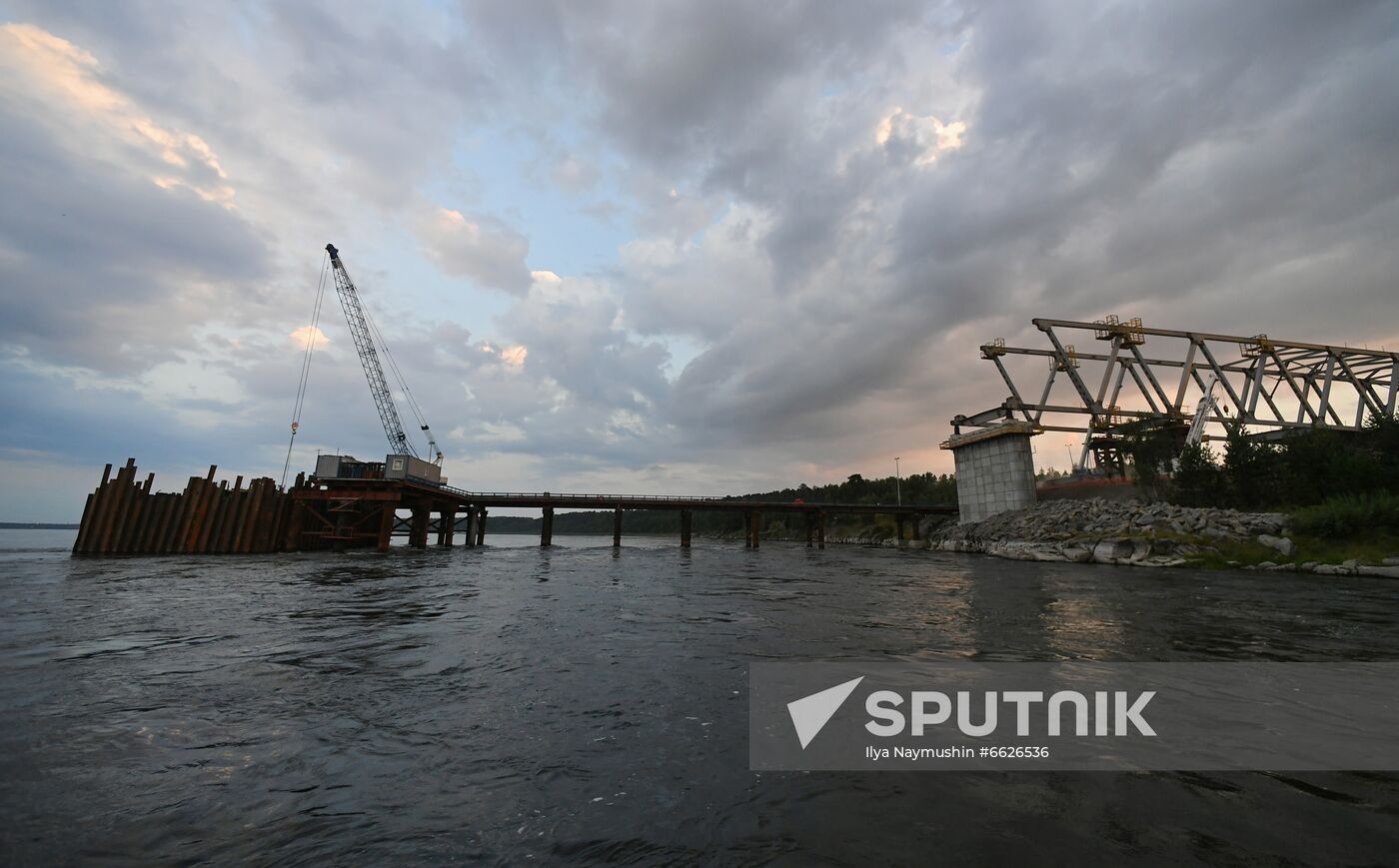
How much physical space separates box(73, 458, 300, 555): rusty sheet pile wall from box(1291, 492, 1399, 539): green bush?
234 ft

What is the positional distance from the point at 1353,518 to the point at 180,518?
244 feet

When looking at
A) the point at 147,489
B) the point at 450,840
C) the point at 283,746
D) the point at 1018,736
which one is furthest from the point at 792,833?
the point at 147,489

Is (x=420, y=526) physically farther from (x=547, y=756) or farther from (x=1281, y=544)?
(x=1281, y=544)

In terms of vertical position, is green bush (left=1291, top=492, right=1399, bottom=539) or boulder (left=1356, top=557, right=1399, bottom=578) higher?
green bush (left=1291, top=492, right=1399, bottom=539)

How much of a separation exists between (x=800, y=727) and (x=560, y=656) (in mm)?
5412

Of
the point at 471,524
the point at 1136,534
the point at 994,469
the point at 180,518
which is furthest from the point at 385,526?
the point at 994,469

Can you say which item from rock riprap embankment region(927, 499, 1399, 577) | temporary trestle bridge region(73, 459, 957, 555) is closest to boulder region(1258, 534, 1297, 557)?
rock riprap embankment region(927, 499, 1399, 577)

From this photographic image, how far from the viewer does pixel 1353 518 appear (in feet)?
97.1

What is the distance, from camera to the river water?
12.9 ft

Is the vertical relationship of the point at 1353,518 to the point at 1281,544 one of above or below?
above

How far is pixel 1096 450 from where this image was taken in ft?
206

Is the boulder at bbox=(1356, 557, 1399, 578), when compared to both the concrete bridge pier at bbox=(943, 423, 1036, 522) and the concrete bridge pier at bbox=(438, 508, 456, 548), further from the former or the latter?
the concrete bridge pier at bbox=(438, 508, 456, 548)

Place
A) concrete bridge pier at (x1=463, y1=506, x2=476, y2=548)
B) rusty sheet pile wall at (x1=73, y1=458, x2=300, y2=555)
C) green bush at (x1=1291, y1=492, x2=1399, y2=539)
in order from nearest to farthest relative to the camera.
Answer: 1. green bush at (x1=1291, y1=492, x2=1399, y2=539)
2. rusty sheet pile wall at (x1=73, y1=458, x2=300, y2=555)
3. concrete bridge pier at (x1=463, y1=506, x2=476, y2=548)

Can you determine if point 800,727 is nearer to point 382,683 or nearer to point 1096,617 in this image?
point 382,683
